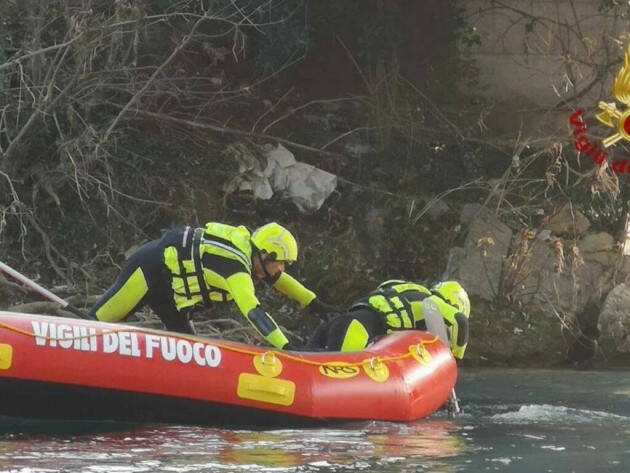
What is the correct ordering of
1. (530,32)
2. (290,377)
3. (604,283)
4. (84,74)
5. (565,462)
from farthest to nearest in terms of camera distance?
(530,32)
(604,283)
(84,74)
(290,377)
(565,462)

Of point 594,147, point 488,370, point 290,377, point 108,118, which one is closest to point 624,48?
point 594,147

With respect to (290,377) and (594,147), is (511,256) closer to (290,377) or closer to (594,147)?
(594,147)

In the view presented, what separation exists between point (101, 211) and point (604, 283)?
14.5ft

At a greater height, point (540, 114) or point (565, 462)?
point (540, 114)

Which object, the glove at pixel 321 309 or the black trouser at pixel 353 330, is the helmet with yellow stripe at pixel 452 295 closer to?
the black trouser at pixel 353 330

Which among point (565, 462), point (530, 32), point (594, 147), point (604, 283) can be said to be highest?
point (530, 32)

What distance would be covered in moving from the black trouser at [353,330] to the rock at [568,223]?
12.6ft

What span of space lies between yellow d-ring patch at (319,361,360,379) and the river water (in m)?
0.31

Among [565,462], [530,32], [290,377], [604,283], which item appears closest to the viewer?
[565,462]

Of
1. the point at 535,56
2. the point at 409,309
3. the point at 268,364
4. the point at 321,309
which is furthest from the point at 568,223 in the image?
the point at 268,364

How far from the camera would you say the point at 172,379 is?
9461 mm

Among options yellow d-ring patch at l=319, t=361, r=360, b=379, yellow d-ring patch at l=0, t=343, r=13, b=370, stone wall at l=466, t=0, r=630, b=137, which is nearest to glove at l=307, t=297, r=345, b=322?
yellow d-ring patch at l=319, t=361, r=360, b=379

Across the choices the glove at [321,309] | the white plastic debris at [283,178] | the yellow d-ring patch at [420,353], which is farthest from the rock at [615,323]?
the yellow d-ring patch at [420,353]

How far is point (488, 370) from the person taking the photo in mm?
13383
